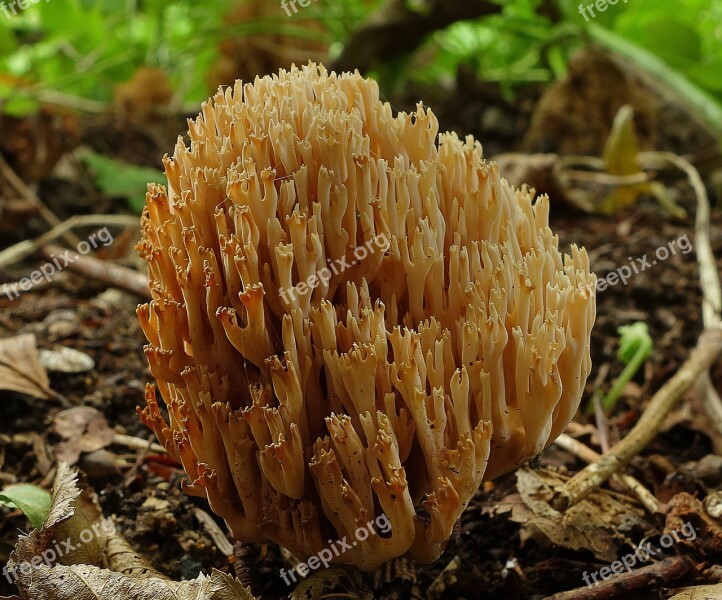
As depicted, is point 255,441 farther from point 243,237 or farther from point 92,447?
point 92,447

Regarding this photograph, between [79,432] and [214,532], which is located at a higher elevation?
[79,432]

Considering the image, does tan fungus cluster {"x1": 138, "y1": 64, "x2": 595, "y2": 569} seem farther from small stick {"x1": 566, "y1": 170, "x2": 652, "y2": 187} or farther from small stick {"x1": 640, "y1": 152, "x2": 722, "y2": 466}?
small stick {"x1": 566, "y1": 170, "x2": 652, "y2": 187}

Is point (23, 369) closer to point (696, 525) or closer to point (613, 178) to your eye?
point (696, 525)

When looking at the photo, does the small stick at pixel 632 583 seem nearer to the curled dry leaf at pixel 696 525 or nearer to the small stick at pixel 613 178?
the curled dry leaf at pixel 696 525

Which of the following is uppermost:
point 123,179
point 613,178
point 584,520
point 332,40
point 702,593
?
point 332,40

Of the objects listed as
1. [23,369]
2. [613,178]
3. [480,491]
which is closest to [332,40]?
[613,178]

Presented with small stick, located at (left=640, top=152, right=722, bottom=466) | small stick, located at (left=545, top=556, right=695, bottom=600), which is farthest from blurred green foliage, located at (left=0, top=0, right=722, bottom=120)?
small stick, located at (left=545, top=556, right=695, bottom=600)
